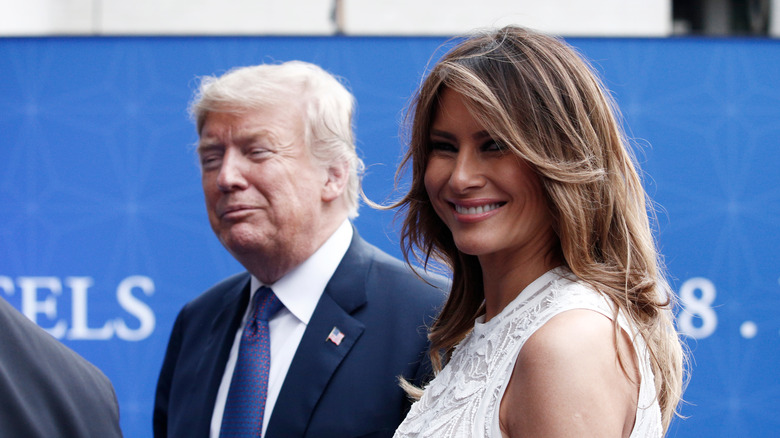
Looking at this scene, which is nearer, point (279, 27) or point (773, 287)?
point (773, 287)

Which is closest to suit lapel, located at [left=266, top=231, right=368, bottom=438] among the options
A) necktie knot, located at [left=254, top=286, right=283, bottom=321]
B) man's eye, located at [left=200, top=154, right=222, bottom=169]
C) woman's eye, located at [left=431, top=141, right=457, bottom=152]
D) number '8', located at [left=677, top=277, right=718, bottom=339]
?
necktie knot, located at [left=254, top=286, right=283, bottom=321]

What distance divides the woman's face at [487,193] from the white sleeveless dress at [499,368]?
0.26ft

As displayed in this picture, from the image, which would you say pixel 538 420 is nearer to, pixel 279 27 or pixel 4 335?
pixel 4 335

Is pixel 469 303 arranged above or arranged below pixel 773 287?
above

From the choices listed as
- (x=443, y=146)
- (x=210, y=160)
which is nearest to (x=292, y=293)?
(x=210, y=160)

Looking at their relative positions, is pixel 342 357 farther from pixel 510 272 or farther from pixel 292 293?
pixel 510 272

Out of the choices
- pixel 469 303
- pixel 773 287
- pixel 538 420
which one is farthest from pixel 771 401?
pixel 538 420

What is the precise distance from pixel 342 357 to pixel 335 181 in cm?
55

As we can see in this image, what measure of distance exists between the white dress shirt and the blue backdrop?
2.20 feet

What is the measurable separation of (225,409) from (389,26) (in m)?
2.65

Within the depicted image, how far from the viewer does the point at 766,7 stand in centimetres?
430

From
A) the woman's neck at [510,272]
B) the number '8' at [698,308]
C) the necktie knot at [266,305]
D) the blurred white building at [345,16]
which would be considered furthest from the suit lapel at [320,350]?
the blurred white building at [345,16]

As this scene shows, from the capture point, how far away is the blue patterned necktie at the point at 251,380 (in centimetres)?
173

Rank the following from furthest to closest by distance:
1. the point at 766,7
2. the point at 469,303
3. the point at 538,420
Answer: the point at 766,7 → the point at 469,303 → the point at 538,420
